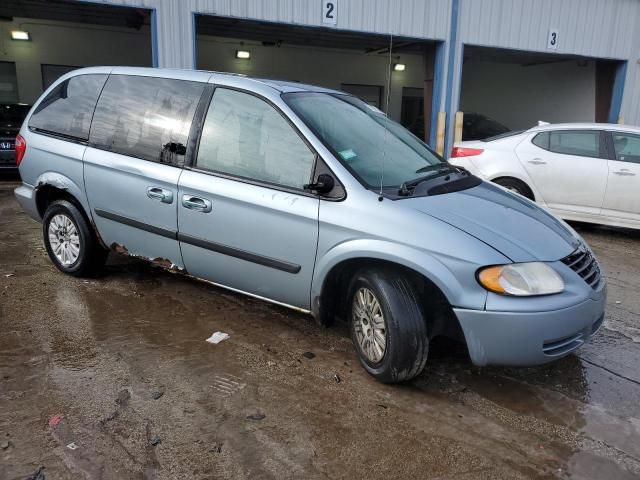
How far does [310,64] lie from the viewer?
1788cm

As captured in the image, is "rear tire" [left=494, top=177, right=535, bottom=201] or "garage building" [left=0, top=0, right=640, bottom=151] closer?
"rear tire" [left=494, top=177, right=535, bottom=201]

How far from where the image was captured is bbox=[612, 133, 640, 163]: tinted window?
6.72 m

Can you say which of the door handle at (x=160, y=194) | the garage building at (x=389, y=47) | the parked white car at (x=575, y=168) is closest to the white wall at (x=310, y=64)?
the garage building at (x=389, y=47)

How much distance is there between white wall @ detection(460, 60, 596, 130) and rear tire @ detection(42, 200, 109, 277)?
1543 centimetres

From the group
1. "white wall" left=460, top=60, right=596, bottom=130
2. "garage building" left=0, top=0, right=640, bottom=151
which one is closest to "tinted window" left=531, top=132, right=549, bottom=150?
"garage building" left=0, top=0, right=640, bottom=151

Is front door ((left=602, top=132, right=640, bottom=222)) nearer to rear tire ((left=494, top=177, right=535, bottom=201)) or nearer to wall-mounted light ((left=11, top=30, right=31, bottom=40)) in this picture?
rear tire ((left=494, top=177, right=535, bottom=201))

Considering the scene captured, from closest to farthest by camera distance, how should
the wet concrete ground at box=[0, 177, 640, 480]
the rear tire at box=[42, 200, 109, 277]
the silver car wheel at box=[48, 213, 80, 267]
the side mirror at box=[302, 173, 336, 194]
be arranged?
the wet concrete ground at box=[0, 177, 640, 480], the side mirror at box=[302, 173, 336, 194], the rear tire at box=[42, 200, 109, 277], the silver car wheel at box=[48, 213, 80, 267]

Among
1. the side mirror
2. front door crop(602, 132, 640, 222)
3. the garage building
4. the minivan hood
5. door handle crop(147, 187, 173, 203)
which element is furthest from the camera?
the garage building

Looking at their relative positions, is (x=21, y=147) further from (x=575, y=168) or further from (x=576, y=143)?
(x=576, y=143)

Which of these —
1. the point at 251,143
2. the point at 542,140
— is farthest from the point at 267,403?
the point at 542,140

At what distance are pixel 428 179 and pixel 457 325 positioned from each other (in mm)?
1024

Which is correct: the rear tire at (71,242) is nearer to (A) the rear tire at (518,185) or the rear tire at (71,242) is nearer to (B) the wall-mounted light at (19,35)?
(A) the rear tire at (518,185)

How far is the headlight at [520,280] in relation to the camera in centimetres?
279

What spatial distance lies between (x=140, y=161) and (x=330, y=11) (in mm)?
7304
